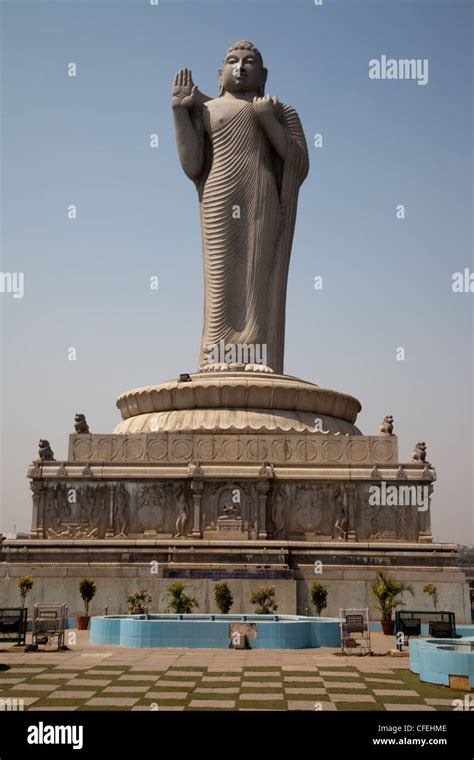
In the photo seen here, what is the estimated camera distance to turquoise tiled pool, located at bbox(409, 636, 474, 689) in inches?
457

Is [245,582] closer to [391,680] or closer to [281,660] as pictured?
[281,660]

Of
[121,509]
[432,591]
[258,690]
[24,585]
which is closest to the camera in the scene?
[258,690]

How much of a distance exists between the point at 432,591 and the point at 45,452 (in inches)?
454

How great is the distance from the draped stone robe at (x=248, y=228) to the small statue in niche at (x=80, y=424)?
516 cm

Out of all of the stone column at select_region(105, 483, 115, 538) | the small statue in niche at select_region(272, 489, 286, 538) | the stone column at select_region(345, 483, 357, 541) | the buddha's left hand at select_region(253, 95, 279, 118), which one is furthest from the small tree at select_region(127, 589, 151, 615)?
the buddha's left hand at select_region(253, 95, 279, 118)

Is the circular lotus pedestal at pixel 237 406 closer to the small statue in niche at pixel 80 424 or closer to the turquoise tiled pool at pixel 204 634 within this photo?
the small statue in niche at pixel 80 424

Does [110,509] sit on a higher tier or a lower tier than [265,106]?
lower

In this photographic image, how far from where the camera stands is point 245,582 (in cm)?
2159

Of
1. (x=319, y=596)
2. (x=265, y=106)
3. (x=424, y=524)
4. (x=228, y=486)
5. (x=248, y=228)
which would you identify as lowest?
(x=319, y=596)

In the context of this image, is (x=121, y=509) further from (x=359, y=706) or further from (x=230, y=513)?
(x=359, y=706)

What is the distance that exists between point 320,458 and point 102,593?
7.58m

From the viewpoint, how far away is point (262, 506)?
82.9 ft

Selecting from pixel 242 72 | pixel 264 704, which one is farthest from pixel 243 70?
pixel 264 704

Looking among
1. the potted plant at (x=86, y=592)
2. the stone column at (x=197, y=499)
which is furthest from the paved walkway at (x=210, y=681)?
the stone column at (x=197, y=499)
